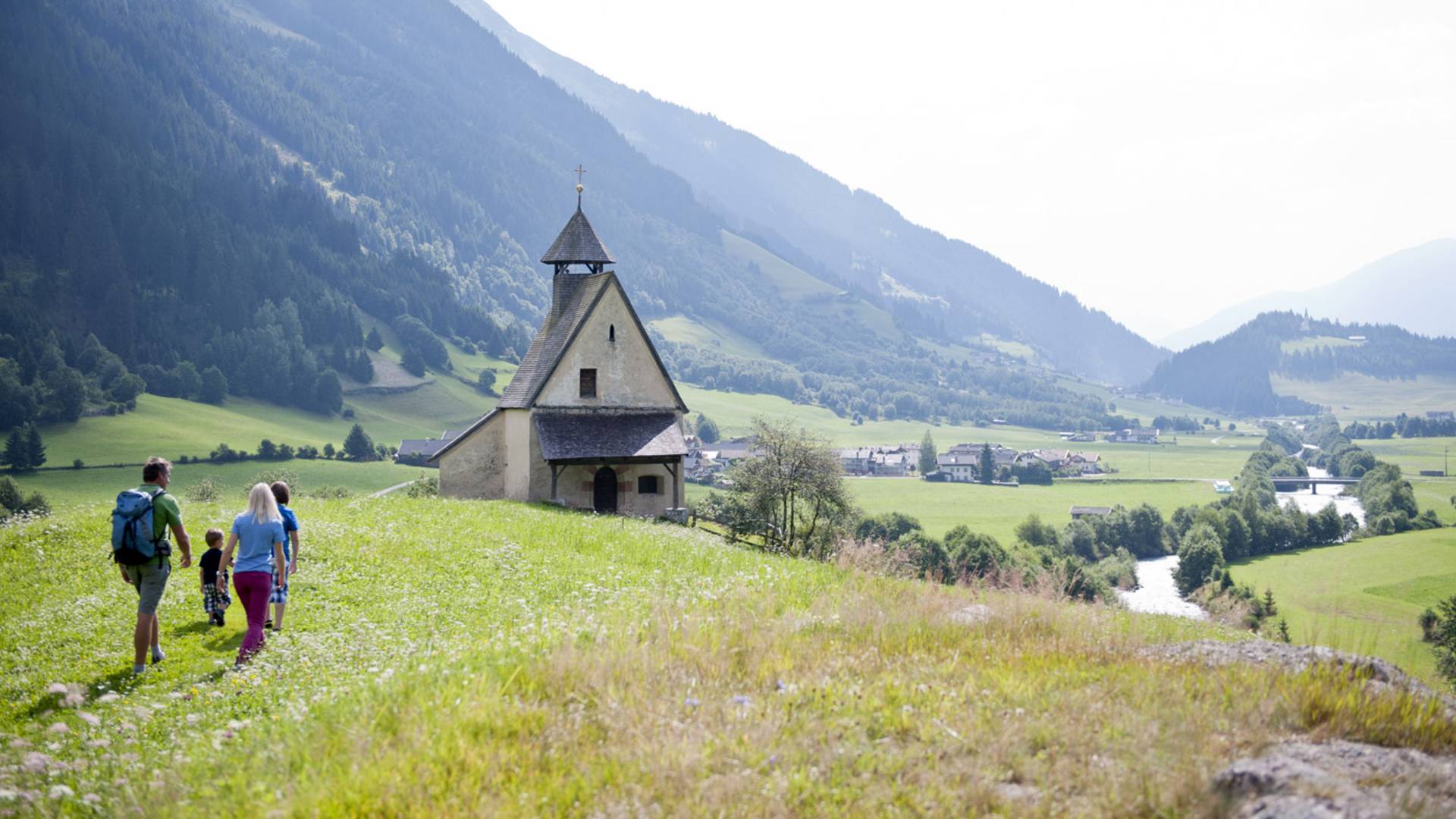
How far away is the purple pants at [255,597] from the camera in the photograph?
13258mm

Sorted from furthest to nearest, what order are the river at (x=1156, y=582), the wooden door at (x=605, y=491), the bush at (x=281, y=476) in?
the bush at (x=281, y=476)
the river at (x=1156, y=582)
the wooden door at (x=605, y=491)

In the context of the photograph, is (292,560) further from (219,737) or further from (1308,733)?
(1308,733)

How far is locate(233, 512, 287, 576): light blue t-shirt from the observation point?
43.9 ft

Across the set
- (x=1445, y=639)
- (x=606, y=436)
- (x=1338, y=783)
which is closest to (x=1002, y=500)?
(x=1445, y=639)

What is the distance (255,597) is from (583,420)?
97.9 ft

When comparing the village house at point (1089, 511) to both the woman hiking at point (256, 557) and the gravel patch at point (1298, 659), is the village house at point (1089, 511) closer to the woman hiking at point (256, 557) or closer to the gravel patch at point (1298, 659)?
the gravel patch at point (1298, 659)

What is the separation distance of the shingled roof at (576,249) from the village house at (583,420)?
0.05 meters

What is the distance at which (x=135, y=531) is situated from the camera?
12727 millimetres

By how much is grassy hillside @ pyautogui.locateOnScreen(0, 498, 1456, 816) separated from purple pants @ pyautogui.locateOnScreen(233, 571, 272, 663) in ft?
0.86

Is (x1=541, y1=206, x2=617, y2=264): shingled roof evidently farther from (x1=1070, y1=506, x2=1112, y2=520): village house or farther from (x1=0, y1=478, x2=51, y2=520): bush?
(x1=1070, y1=506, x2=1112, y2=520): village house

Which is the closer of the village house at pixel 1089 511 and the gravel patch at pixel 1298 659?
the gravel patch at pixel 1298 659

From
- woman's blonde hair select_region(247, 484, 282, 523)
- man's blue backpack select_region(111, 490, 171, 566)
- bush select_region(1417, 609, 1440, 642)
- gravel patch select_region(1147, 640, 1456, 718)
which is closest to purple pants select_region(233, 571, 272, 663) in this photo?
woman's blonde hair select_region(247, 484, 282, 523)

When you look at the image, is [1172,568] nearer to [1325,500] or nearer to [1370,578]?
[1370,578]

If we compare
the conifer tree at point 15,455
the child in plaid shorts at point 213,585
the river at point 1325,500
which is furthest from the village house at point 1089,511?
the conifer tree at point 15,455
